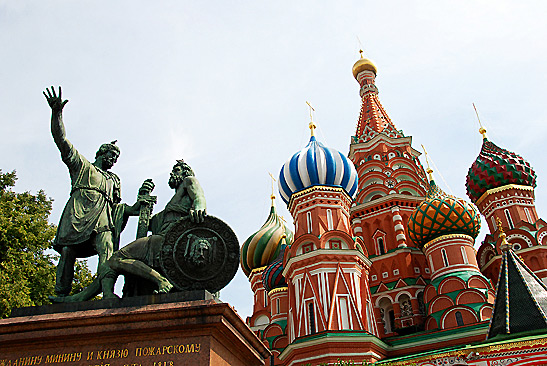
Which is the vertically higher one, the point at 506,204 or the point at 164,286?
the point at 506,204

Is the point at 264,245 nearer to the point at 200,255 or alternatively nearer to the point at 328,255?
the point at 328,255

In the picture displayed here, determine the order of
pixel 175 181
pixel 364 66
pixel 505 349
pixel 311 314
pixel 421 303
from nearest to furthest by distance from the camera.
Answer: pixel 175 181 → pixel 505 349 → pixel 311 314 → pixel 421 303 → pixel 364 66

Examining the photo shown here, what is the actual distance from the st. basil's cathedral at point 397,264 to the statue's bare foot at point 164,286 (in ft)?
34.3

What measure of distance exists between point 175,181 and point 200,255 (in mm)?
1341

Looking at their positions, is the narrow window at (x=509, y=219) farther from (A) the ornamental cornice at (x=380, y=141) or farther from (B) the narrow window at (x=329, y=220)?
(B) the narrow window at (x=329, y=220)

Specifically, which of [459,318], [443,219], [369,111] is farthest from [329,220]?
[369,111]

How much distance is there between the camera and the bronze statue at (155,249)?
5805 millimetres

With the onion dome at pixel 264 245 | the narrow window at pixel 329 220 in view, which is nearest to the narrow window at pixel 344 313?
the narrow window at pixel 329 220

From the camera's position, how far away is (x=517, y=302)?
48.6 ft

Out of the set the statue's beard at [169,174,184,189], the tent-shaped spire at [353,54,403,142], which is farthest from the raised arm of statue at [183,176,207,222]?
the tent-shaped spire at [353,54,403,142]

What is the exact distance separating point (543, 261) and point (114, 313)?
2294 cm

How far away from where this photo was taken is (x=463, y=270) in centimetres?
2133

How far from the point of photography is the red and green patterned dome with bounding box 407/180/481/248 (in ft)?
73.7

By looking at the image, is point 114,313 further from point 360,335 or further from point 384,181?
point 384,181
